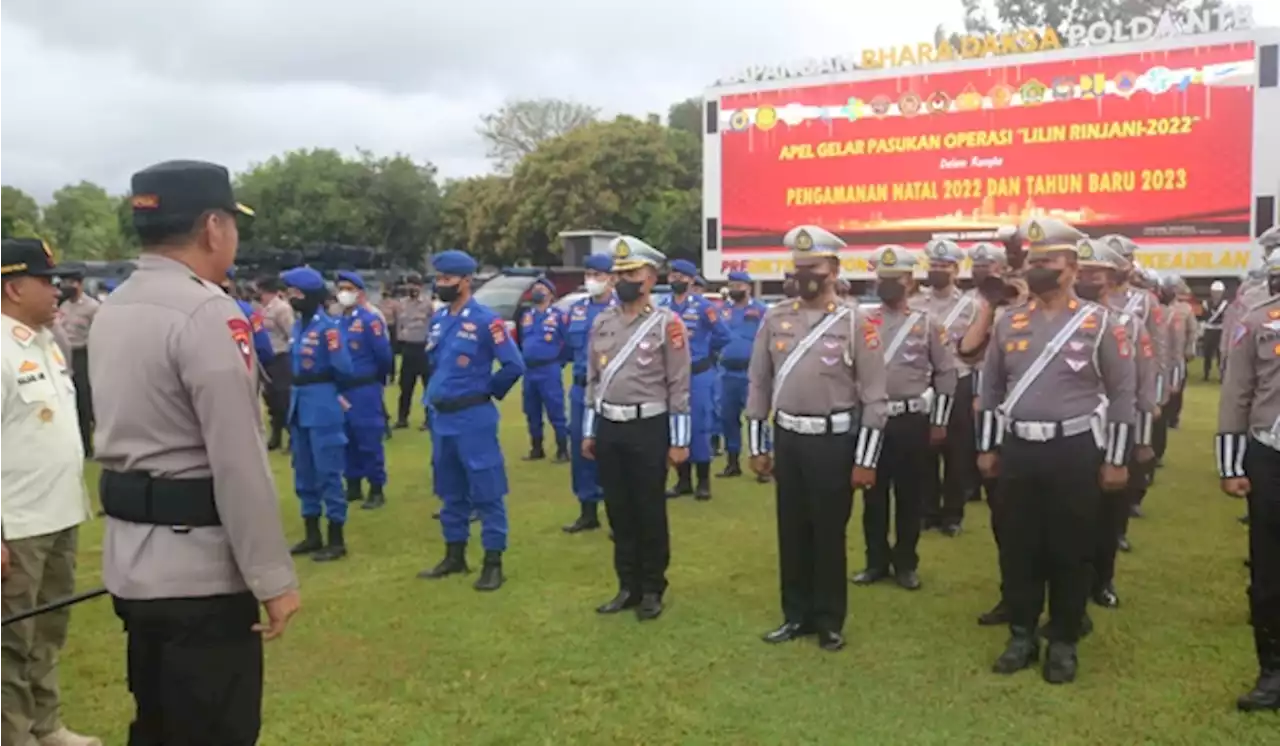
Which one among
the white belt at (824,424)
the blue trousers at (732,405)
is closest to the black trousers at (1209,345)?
the blue trousers at (732,405)

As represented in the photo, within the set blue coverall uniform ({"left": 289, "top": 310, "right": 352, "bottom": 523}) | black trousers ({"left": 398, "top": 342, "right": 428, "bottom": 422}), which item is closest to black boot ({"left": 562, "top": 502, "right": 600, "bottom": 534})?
blue coverall uniform ({"left": 289, "top": 310, "right": 352, "bottom": 523})

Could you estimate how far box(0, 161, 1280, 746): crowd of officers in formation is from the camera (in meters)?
2.64

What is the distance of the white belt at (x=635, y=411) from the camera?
19.1ft

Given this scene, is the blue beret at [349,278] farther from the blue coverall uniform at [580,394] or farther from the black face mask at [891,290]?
the black face mask at [891,290]

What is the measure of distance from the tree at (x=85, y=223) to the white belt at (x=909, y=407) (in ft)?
150

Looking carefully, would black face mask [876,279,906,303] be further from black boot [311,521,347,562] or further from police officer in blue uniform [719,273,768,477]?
black boot [311,521,347,562]

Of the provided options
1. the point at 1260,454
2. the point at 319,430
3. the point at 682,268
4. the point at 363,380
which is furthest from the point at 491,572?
the point at 682,268

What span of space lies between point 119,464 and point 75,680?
2.92 metres


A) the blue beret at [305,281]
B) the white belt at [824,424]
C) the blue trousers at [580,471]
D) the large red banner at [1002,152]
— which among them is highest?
the large red banner at [1002,152]

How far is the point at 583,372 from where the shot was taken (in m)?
9.08

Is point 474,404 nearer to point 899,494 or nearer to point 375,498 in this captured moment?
point 899,494

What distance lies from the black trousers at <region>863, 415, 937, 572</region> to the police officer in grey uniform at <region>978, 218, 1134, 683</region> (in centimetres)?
148

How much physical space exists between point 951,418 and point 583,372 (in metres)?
3.00

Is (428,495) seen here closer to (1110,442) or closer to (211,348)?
(1110,442)
